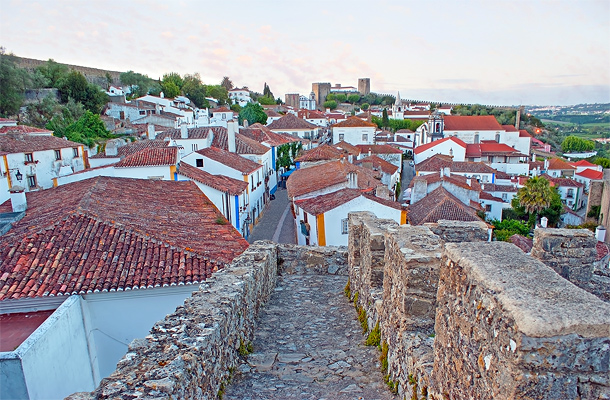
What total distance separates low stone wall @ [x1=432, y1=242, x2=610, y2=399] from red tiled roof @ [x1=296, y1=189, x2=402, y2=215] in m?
13.6

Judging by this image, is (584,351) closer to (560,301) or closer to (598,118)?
(560,301)

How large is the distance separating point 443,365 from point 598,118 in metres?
208

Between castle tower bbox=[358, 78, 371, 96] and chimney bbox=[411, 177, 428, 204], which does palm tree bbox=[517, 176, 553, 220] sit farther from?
castle tower bbox=[358, 78, 371, 96]

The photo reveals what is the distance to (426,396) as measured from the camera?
9.96 ft

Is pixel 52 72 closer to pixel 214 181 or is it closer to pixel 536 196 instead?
pixel 214 181

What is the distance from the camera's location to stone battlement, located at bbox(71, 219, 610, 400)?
176 centimetres

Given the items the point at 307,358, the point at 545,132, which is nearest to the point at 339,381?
the point at 307,358

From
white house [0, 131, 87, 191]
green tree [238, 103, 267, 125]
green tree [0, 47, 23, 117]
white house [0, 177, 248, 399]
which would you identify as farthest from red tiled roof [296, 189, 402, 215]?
green tree [238, 103, 267, 125]

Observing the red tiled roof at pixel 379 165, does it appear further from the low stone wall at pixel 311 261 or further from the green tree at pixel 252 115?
the low stone wall at pixel 311 261

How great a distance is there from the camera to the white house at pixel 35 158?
80.0 feet

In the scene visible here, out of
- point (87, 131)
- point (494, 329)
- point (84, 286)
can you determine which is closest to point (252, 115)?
point (87, 131)

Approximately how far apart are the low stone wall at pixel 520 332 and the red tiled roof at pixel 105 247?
6318 mm

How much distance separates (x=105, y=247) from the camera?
8.58 meters

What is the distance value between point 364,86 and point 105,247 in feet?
415
